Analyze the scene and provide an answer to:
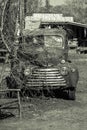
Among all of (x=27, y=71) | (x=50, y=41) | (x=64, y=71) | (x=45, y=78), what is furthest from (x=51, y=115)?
(x=50, y=41)

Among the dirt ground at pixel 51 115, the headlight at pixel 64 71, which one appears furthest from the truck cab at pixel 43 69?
the dirt ground at pixel 51 115

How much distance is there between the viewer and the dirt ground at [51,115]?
33.8 feet

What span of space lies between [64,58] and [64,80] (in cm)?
164

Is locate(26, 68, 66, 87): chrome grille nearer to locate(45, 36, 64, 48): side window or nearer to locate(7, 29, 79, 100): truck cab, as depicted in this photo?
locate(7, 29, 79, 100): truck cab

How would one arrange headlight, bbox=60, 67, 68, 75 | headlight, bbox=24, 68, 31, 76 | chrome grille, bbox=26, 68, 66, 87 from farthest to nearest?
headlight, bbox=60, 67, 68, 75 → chrome grille, bbox=26, 68, 66, 87 → headlight, bbox=24, 68, 31, 76

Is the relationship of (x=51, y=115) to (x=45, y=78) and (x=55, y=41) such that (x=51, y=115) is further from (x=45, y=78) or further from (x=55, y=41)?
(x=55, y=41)

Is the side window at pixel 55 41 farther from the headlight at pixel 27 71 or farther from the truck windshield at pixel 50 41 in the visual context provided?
the headlight at pixel 27 71

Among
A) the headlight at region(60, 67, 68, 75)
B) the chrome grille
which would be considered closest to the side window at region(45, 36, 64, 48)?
the headlight at region(60, 67, 68, 75)

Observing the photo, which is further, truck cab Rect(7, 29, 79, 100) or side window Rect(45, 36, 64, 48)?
side window Rect(45, 36, 64, 48)

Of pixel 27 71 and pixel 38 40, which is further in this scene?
pixel 38 40

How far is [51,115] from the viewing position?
455 inches

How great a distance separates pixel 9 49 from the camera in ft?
35.5

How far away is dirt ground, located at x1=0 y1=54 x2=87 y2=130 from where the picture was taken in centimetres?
1030

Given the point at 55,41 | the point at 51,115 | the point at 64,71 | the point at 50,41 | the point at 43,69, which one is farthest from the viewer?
the point at 55,41
